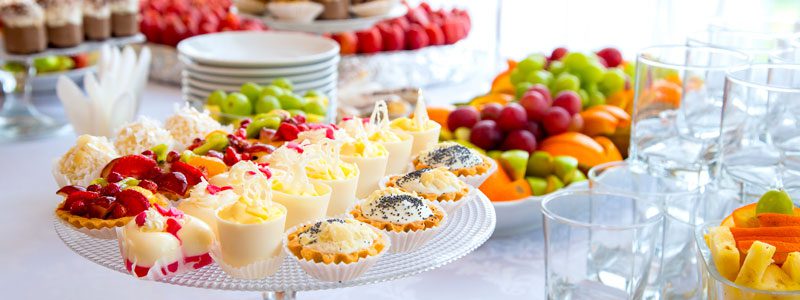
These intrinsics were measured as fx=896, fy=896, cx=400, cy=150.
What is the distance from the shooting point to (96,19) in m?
2.59

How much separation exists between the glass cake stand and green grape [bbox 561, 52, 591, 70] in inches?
40.9

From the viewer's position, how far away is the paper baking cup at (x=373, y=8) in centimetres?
252

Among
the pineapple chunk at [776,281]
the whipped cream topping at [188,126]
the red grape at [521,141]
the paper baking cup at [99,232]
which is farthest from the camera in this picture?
the red grape at [521,141]

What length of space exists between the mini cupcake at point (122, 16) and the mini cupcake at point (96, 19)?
2cm

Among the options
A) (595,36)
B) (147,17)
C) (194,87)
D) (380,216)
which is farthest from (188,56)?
(595,36)

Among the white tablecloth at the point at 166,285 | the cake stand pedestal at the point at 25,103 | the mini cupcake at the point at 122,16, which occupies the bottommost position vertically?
the white tablecloth at the point at 166,285

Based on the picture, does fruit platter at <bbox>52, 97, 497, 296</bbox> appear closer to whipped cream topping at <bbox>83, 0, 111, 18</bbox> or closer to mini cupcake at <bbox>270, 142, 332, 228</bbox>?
mini cupcake at <bbox>270, 142, 332, 228</bbox>

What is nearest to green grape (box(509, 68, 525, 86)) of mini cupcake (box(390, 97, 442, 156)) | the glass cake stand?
mini cupcake (box(390, 97, 442, 156))

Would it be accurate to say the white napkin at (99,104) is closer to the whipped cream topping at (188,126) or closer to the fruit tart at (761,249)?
the whipped cream topping at (188,126)

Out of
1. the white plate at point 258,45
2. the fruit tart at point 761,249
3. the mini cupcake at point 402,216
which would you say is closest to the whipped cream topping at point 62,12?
the white plate at point 258,45

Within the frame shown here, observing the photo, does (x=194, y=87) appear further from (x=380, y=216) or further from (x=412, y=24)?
(x=380, y=216)

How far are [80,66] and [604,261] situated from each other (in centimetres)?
215

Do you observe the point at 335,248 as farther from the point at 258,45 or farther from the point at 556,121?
the point at 258,45

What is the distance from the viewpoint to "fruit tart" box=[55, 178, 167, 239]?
1.17 m
